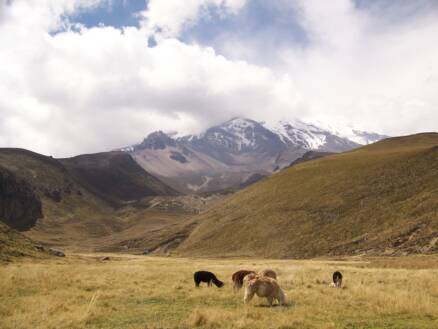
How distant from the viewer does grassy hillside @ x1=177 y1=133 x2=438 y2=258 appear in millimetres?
80562

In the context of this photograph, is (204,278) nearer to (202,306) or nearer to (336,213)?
(202,306)

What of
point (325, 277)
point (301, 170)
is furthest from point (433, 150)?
point (325, 277)

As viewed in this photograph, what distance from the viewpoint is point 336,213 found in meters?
97.1

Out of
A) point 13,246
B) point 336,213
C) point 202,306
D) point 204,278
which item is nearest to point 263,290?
point 202,306

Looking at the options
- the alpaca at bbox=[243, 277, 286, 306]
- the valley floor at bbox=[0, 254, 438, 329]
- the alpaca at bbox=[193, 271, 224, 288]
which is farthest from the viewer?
the alpaca at bbox=[193, 271, 224, 288]

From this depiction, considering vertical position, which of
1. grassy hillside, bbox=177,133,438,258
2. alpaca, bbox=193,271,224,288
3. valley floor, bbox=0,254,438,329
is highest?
grassy hillside, bbox=177,133,438,258

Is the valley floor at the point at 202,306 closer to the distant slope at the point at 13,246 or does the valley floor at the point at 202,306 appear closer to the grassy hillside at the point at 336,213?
the distant slope at the point at 13,246

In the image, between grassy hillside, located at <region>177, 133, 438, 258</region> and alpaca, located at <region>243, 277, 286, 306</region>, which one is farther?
grassy hillside, located at <region>177, 133, 438, 258</region>

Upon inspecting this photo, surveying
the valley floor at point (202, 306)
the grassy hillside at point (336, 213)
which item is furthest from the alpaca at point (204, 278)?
the grassy hillside at point (336, 213)

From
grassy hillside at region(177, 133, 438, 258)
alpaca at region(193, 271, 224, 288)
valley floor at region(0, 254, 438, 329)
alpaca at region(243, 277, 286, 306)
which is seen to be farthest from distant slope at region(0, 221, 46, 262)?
grassy hillside at region(177, 133, 438, 258)

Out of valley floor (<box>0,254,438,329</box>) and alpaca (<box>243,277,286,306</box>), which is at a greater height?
alpaca (<box>243,277,286,306</box>)

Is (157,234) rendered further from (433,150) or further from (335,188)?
(433,150)

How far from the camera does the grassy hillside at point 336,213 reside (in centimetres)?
8056

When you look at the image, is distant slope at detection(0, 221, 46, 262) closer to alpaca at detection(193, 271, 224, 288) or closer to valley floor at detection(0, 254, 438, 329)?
valley floor at detection(0, 254, 438, 329)
